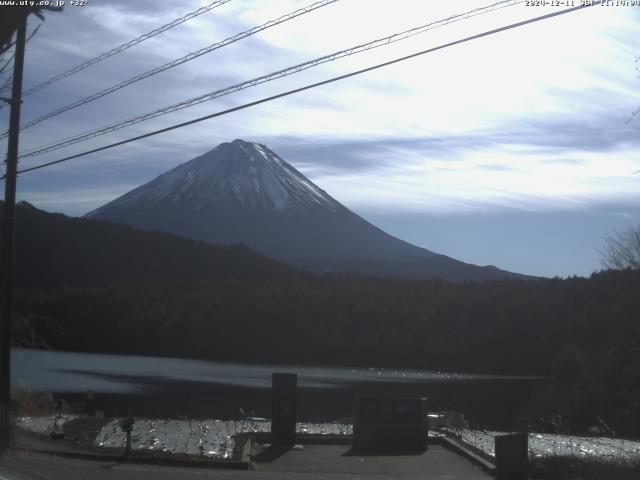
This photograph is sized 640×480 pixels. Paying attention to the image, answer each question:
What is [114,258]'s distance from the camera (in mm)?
109188

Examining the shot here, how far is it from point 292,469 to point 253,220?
578 ft

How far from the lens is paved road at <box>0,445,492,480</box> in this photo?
47.2 feet

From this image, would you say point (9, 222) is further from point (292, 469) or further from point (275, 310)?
point (275, 310)

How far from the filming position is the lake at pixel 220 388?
124ft

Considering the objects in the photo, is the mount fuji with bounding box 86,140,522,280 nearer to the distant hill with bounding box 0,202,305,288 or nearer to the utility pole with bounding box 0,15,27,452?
the distant hill with bounding box 0,202,305,288

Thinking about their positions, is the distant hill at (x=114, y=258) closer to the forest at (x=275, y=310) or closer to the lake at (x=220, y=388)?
the forest at (x=275, y=310)

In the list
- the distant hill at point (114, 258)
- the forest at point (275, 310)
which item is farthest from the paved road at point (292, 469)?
the distant hill at point (114, 258)

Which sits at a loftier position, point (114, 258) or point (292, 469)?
point (114, 258)

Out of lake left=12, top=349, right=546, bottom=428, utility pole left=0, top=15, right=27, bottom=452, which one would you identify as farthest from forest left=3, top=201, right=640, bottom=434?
utility pole left=0, top=15, right=27, bottom=452

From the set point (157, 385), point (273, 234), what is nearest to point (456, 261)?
point (273, 234)

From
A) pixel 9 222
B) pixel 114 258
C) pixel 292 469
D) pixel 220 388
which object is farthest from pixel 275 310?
pixel 292 469

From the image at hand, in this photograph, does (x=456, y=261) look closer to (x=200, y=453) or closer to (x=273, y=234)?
(x=273, y=234)

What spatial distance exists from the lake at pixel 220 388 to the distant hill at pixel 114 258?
2384 cm

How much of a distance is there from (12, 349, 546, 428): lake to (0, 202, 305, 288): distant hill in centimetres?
2384
